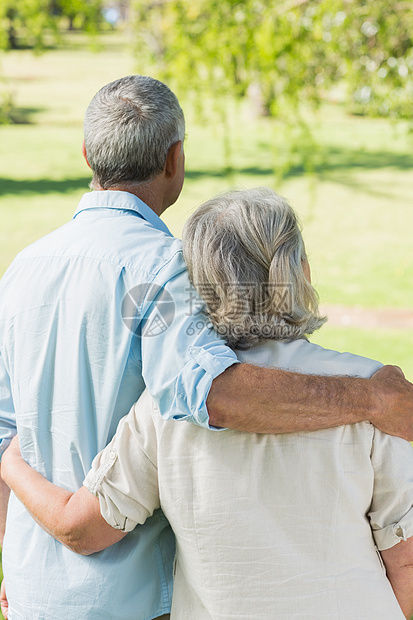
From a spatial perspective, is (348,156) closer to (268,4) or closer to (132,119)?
(268,4)

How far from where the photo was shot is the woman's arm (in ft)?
5.06

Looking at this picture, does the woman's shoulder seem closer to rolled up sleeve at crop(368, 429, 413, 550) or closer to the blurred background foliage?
rolled up sleeve at crop(368, 429, 413, 550)

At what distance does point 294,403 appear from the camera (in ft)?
4.71

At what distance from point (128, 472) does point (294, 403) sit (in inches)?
14.8

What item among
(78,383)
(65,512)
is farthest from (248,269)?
(65,512)

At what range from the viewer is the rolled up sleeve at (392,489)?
1465 mm

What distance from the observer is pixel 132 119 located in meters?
1.70

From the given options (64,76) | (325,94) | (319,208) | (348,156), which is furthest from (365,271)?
(64,76)

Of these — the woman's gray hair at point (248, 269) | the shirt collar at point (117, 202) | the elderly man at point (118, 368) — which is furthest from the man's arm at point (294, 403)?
the shirt collar at point (117, 202)

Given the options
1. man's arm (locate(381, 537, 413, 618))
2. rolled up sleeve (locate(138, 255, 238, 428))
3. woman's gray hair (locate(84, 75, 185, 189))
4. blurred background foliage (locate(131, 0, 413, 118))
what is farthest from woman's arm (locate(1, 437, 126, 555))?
blurred background foliage (locate(131, 0, 413, 118))

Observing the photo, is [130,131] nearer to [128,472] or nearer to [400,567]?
[128,472]

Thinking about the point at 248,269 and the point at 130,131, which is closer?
the point at 248,269

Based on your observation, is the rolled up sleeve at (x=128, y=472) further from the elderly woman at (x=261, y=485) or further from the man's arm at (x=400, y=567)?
the man's arm at (x=400, y=567)

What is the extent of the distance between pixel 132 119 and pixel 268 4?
418 centimetres
